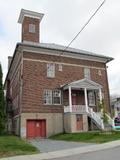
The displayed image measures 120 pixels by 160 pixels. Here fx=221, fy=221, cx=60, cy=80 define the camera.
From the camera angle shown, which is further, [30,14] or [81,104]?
[30,14]

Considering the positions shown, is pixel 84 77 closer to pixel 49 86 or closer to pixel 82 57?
pixel 82 57

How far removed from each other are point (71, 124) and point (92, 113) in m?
3.16

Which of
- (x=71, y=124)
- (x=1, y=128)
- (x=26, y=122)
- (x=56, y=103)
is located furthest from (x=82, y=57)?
(x=1, y=128)

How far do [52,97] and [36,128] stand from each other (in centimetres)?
414

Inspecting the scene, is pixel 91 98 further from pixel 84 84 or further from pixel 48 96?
pixel 48 96

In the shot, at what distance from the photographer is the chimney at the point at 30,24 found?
30609 millimetres

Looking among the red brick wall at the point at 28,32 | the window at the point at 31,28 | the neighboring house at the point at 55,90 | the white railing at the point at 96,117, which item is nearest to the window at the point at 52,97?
the neighboring house at the point at 55,90

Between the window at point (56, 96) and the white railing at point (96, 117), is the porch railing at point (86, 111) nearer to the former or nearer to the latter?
the white railing at point (96, 117)

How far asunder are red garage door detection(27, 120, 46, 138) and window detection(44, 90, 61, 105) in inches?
97.7

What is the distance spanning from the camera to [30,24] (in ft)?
102

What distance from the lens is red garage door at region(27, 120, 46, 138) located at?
2511 centimetres

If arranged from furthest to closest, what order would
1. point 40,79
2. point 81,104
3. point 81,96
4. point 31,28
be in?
point 31,28 < point 81,96 < point 81,104 < point 40,79

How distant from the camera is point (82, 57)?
1171 inches

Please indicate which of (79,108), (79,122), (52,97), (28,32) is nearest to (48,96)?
(52,97)
